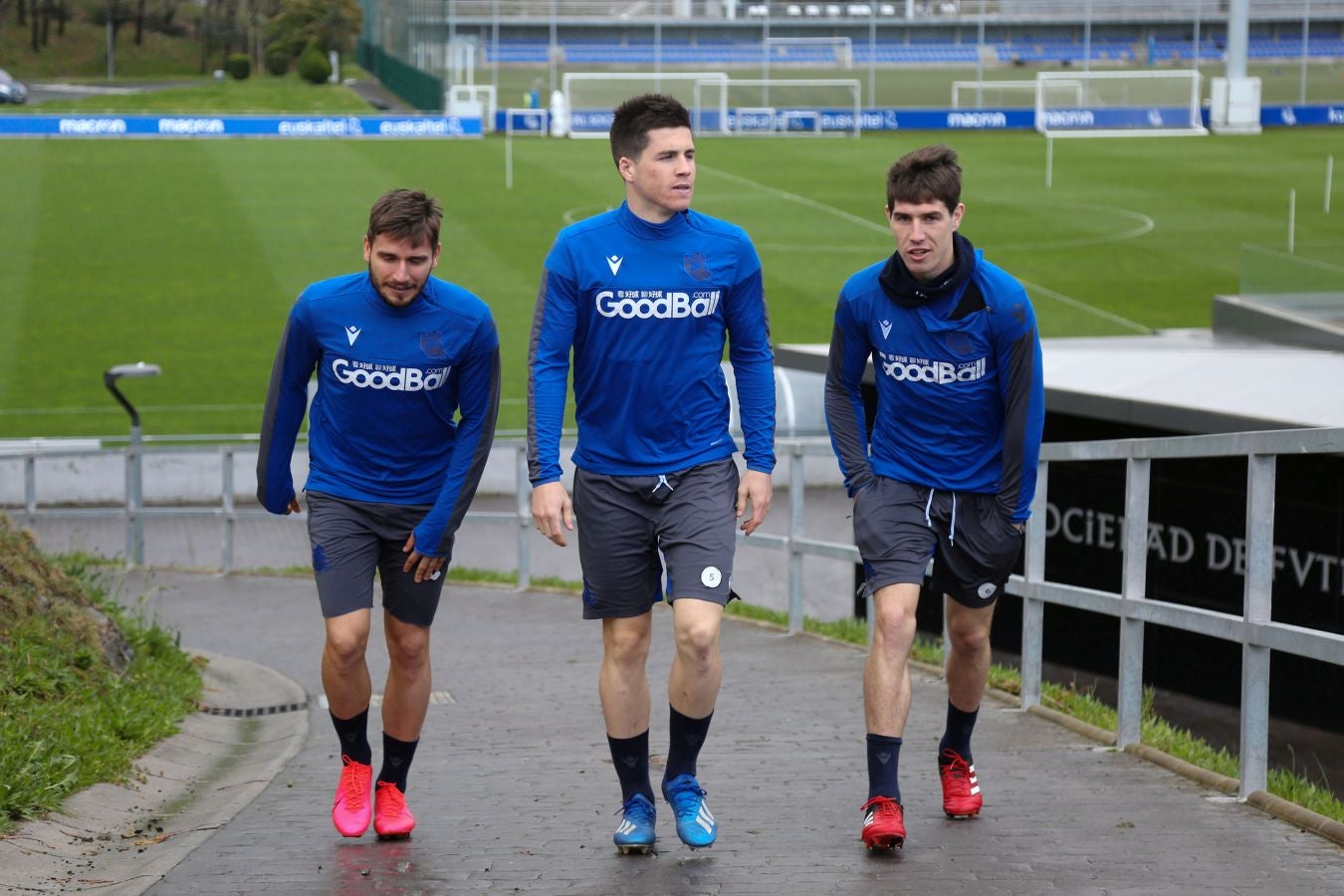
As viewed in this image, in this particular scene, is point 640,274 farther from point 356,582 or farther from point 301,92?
point 301,92

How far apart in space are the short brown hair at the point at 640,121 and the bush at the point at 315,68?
78052 mm

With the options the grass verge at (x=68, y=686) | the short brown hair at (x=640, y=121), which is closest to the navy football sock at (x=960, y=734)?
the short brown hair at (x=640, y=121)

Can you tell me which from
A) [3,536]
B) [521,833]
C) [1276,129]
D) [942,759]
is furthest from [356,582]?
[1276,129]

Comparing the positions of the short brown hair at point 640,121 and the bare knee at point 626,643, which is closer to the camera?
the short brown hair at point 640,121

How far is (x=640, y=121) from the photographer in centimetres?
534

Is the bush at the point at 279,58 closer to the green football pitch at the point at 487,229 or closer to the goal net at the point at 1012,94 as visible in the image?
the goal net at the point at 1012,94

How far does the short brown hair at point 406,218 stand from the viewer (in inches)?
215

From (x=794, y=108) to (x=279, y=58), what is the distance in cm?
4536

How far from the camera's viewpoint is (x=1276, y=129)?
5653cm

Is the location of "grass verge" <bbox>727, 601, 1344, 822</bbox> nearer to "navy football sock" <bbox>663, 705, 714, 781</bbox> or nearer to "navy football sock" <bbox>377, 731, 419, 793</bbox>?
"navy football sock" <bbox>663, 705, 714, 781</bbox>

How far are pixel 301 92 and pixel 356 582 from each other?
7014cm

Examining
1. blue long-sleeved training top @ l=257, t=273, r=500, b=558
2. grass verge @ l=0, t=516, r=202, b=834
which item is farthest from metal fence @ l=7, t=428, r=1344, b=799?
grass verge @ l=0, t=516, r=202, b=834

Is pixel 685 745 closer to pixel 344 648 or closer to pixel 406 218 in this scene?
pixel 344 648

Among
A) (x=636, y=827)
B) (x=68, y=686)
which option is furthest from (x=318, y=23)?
(x=636, y=827)
